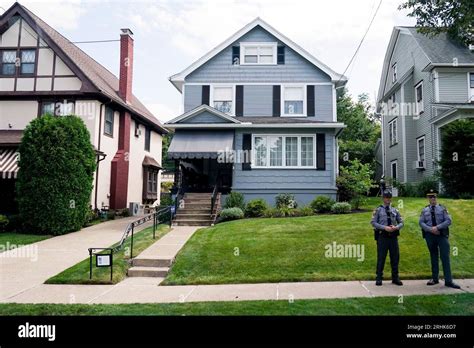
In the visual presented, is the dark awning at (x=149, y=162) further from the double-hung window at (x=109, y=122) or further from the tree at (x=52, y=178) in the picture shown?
the tree at (x=52, y=178)

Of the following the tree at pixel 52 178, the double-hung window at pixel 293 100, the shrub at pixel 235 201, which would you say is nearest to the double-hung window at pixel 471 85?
the double-hung window at pixel 293 100

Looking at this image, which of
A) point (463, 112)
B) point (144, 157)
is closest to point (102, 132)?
point (144, 157)

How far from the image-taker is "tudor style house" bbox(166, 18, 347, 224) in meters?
16.5

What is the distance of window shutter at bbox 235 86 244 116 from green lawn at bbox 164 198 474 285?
735cm

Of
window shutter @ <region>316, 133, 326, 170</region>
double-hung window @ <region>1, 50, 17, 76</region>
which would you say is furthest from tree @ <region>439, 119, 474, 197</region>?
double-hung window @ <region>1, 50, 17, 76</region>

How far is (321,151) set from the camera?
16.6m

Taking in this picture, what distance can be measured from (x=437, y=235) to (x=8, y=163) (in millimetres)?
16061

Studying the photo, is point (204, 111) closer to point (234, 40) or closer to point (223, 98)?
point (223, 98)

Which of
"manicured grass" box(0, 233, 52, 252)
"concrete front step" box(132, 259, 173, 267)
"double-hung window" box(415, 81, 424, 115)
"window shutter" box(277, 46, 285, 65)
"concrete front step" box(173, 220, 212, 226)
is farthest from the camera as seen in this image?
"double-hung window" box(415, 81, 424, 115)

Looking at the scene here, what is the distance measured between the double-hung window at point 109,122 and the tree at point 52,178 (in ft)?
15.0

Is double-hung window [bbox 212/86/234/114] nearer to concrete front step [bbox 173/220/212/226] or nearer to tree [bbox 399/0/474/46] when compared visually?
concrete front step [bbox 173/220/212/226]

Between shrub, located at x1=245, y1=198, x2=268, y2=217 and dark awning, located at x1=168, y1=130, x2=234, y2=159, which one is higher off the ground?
dark awning, located at x1=168, y1=130, x2=234, y2=159

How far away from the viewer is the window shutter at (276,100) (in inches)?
707
